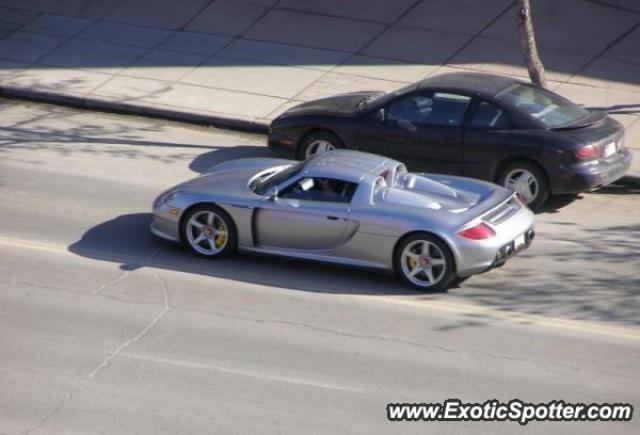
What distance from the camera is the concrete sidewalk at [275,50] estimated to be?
63.6 ft

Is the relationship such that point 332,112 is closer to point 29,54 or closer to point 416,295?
point 416,295

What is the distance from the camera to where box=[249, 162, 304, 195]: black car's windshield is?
12797mm

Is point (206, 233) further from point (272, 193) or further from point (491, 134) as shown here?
point (491, 134)

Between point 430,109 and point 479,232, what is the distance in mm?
3718

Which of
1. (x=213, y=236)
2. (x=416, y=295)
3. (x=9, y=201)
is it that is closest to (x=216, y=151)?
(x=9, y=201)

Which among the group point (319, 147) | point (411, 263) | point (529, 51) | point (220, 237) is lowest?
point (411, 263)

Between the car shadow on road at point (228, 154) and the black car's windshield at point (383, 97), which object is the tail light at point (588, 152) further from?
the car shadow on road at point (228, 154)

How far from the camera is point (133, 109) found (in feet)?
62.8

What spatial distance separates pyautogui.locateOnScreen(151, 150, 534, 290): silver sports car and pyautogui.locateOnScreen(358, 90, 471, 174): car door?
209 cm

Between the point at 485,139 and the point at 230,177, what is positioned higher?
the point at 485,139

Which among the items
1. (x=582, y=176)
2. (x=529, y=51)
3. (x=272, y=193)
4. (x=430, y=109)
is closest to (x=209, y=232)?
(x=272, y=193)

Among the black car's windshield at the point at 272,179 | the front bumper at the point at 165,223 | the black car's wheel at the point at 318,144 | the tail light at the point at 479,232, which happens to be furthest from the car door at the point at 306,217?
the black car's wheel at the point at 318,144

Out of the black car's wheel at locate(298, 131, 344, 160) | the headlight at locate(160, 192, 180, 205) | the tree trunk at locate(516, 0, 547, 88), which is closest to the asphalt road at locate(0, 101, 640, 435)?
the headlight at locate(160, 192, 180, 205)

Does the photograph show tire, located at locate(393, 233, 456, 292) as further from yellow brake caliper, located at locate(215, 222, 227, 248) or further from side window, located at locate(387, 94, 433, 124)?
side window, located at locate(387, 94, 433, 124)
